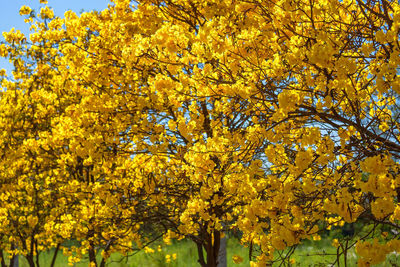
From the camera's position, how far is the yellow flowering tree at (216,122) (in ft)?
13.7

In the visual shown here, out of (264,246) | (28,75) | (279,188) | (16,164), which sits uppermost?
(28,75)

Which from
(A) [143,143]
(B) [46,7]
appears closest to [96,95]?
(A) [143,143]

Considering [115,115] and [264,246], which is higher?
[115,115]

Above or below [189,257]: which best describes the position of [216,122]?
above

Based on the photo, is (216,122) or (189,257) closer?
(216,122)

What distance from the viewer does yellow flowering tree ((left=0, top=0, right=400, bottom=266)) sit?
4.18 metres

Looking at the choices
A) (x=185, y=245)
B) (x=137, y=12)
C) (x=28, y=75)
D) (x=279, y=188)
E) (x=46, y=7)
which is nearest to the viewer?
(x=279, y=188)

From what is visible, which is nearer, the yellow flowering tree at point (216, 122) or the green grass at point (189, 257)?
the yellow flowering tree at point (216, 122)

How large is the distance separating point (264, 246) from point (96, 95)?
3712mm

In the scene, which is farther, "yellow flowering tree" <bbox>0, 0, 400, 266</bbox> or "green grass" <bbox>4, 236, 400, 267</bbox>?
"green grass" <bbox>4, 236, 400, 267</bbox>

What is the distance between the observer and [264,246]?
4.81m

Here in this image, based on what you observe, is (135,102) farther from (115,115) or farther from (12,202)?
(12,202)

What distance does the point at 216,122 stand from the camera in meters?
5.70

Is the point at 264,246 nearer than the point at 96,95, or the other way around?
the point at 264,246
